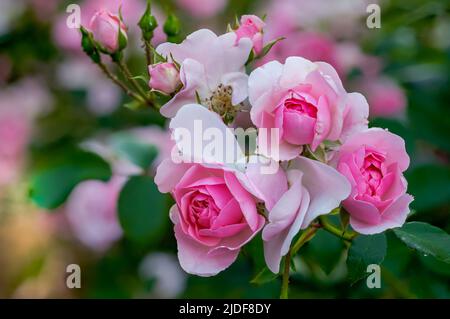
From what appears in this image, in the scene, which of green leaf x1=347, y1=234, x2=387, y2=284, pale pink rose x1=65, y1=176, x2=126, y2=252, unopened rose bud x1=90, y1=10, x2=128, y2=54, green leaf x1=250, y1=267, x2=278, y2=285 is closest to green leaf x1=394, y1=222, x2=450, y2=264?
green leaf x1=347, y1=234, x2=387, y2=284

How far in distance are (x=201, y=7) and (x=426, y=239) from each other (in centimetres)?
117

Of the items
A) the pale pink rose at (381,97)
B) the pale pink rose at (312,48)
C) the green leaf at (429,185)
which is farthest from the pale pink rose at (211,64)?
the pale pink rose at (381,97)

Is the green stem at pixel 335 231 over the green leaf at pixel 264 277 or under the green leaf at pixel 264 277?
over

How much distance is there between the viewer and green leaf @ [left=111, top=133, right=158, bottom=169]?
123 cm

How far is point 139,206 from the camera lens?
1113mm

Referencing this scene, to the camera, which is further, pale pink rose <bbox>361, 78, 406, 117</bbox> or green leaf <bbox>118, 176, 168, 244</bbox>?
pale pink rose <bbox>361, 78, 406, 117</bbox>

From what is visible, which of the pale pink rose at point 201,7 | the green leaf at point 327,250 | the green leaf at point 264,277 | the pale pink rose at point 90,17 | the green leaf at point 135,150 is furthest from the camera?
the pale pink rose at point 201,7

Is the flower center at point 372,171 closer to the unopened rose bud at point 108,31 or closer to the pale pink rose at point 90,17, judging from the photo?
the unopened rose bud at point 108,31

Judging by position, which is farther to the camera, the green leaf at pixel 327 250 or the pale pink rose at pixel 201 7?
the pale pink rose at pixel 201 7

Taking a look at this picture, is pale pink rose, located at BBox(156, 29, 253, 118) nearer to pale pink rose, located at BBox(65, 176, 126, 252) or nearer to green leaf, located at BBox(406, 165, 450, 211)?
green leaf, located at BBox(406, 165, 450, 211)

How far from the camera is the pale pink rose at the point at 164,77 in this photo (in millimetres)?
732

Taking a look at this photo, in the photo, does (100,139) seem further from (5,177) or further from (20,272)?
(20,272)

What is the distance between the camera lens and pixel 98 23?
0.82 meters

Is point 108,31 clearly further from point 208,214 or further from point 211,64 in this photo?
point 208,214
